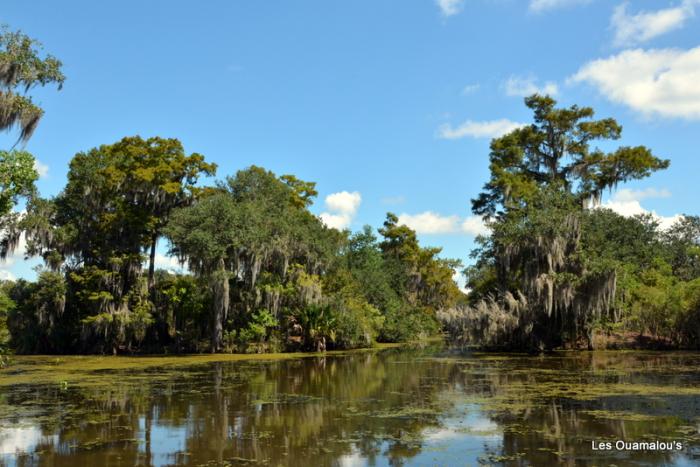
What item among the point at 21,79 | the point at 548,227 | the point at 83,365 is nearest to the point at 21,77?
the point at 21,79

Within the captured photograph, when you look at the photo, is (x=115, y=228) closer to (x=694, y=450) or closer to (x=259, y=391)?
(x=259, y=391)

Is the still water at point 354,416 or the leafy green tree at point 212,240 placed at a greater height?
the leafy green tree at point 212,240

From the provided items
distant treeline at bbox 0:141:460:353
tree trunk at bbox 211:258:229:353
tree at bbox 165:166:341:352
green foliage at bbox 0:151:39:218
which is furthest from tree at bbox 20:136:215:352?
green foliage at bbox 0:151:39:218

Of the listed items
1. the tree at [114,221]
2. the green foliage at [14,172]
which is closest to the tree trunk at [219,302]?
the tree at [114,221]

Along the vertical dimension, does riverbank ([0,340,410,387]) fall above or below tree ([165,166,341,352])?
below

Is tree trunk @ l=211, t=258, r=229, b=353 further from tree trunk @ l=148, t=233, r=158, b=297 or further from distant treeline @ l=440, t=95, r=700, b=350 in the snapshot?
distant treeline @ l=440, t=95, r=700, b=350

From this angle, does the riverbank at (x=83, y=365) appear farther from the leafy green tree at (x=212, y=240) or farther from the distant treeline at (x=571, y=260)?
the distant treeline at (x=571, y=260)

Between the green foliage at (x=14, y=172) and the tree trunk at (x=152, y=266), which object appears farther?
the tree trunk at (x=152, y=266)

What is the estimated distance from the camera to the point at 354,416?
11.4m

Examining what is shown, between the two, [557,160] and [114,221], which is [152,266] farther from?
[557,160]

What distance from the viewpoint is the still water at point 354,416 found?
27.0 feet

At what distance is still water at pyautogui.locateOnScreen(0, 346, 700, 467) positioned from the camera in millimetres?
8219

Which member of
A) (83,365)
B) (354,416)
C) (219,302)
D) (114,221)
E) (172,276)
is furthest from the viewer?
(172,276)

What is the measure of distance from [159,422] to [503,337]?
21046 mm
